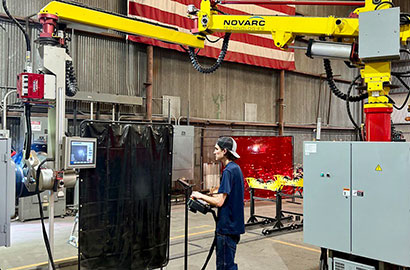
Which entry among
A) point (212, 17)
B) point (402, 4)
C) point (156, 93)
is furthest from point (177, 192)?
point (402, 4)

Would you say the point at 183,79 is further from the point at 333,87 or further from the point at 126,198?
the point at 126,198

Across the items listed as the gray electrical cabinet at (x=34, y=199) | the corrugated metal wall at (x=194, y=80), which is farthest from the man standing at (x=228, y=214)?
the corrugated metal wall at (x=194, y=80)

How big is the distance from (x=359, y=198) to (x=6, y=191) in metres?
3.71

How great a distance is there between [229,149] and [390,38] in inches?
86.2

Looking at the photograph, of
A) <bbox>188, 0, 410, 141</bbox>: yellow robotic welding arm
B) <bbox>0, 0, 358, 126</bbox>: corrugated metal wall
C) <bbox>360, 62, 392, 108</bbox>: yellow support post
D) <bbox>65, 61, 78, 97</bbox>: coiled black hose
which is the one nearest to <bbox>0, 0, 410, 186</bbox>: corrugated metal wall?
<bbox>0, 0, 358, 126</bbox>: corrugated metal wall

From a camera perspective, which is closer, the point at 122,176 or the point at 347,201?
the point at 122,176

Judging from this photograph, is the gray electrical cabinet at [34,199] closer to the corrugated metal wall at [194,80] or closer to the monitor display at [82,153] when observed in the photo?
the corrugated metal wall at [194,80]

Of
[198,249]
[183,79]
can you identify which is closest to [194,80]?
[183,79]

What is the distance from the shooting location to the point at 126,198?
3879 millimetres

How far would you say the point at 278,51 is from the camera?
13156 millimetres

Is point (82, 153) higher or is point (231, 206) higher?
point (82, 153)

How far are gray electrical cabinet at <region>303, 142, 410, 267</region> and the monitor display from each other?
8.71 ft

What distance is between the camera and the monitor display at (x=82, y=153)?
11.5 feet

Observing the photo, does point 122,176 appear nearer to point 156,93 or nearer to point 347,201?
point 347,201
